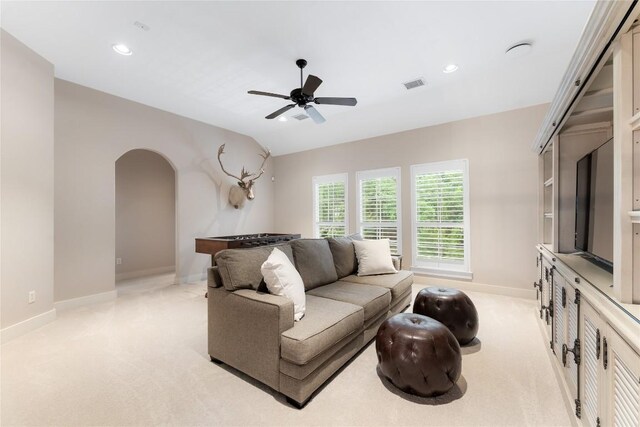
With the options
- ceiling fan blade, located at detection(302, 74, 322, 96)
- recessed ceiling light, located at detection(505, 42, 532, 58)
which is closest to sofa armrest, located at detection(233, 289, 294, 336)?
ceiling fan blade, located at detection(302, 74, 322, 96)

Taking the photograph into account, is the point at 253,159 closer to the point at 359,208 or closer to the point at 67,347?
the point at 359,208

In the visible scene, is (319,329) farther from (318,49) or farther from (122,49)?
(122,49)

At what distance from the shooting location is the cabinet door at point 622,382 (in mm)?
977

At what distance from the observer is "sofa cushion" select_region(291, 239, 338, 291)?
2.86 meters

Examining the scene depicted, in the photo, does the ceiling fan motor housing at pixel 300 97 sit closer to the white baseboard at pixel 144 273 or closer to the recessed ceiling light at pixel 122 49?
the recessed ceiling light at pixel 122 49

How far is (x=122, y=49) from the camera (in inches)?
122

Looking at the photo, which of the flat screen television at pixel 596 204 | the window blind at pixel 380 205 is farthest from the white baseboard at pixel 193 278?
the flat screen television at pixel 596 204

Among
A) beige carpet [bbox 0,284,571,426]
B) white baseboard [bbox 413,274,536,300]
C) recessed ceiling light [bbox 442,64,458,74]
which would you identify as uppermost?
recessed ceiling light [bbox 442,64,458,74]

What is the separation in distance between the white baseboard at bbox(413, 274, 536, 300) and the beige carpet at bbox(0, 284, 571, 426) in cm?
120

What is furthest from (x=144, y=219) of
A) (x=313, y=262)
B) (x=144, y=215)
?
(x=313, y=262)

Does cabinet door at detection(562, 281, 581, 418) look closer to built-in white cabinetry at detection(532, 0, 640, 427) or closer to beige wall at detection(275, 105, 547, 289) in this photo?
built-in white cabinetry at detection(532, 0, 640, 427)

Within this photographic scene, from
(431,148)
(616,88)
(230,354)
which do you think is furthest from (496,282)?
(230,354)

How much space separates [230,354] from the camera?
2.16 m

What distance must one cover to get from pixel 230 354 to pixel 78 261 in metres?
3.16
